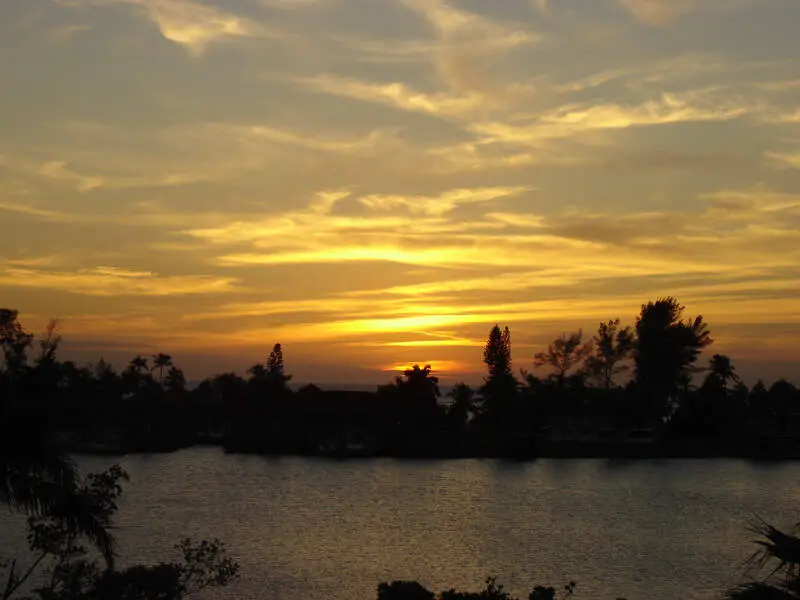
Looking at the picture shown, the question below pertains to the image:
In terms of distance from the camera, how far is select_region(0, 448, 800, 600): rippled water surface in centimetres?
3653

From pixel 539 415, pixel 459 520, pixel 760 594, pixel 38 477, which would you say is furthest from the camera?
pixel 539 415

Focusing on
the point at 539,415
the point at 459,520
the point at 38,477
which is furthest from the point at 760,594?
the point at 539,415

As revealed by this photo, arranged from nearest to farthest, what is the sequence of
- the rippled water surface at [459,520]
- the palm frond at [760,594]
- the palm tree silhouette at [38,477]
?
the palm frond at [760,594] < the palm tree silhouette at [38,477] < the rippled water surface at [459,520]

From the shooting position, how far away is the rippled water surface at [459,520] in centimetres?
3653

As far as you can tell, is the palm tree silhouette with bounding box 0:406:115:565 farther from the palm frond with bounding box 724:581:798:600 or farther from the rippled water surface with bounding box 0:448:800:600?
the rippled water surface with bounding box 0:448:800:600

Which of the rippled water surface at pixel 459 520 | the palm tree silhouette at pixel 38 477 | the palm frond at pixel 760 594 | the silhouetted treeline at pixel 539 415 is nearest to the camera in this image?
the palm frond at pixel 760 594

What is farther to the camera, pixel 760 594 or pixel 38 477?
pixel 38 477

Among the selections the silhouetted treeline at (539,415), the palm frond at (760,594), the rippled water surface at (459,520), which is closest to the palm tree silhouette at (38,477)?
the palm frond at (760,594)

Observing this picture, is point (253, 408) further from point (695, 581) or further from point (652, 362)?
point (695, 581)

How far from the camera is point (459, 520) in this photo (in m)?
53.6

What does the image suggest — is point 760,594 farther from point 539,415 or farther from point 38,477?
point 539,415

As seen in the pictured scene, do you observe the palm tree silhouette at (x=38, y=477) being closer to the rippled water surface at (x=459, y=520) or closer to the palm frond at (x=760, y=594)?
the palm frond at (x=760, y=594)

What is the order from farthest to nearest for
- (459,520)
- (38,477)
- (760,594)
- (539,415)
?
(539,415)
(459,520)
(38,477)
(760,594)

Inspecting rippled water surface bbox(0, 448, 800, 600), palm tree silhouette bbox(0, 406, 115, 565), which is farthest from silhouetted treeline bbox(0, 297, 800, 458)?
palm tree silhouette bbox(0, 406, 115, 565)
